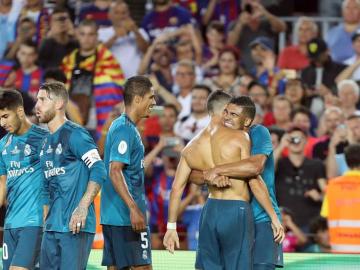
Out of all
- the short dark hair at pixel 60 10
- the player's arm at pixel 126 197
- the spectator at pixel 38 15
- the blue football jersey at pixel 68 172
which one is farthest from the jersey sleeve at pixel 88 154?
the spectator at pixel 38 15

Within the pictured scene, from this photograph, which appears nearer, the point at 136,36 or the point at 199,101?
the point at 199,101

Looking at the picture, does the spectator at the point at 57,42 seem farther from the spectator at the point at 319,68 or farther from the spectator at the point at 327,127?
the spectator at the point at 327,127

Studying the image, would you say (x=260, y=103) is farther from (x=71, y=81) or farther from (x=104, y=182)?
(x=104, y=182)

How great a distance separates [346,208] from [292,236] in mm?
891

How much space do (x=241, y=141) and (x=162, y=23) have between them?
282 inches

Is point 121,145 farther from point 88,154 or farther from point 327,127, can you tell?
point 327,127

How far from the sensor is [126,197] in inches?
300

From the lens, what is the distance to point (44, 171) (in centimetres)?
754

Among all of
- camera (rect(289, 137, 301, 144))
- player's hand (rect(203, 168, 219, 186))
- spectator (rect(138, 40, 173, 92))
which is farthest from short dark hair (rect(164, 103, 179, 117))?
player's hand (rect(203, 168, 219, 186))

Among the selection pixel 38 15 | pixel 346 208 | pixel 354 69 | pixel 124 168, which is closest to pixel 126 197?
pixel 124 168

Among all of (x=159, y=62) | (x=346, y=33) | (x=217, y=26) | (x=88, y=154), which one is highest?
(x=217, y=26)

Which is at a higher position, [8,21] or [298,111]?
[8,21]

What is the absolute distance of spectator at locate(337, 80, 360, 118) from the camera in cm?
1283

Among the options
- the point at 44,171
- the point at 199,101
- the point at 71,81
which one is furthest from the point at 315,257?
the point at 71,81
